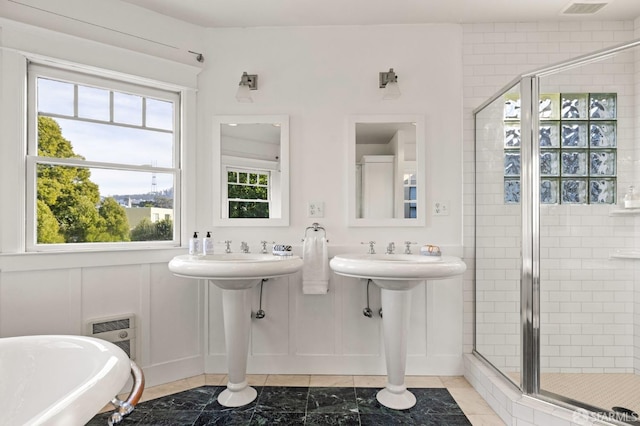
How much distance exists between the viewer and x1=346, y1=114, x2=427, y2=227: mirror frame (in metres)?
2.45

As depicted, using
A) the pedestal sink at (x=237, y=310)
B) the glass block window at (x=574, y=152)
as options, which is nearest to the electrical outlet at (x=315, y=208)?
the pedestal sink at (x=237, y=310)

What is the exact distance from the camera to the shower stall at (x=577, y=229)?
6.15ft

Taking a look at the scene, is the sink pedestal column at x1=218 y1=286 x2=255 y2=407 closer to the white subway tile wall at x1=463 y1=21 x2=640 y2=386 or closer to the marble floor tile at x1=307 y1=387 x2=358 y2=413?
the marble floor tile at x1=307 y1=387 x2=358 y2=413

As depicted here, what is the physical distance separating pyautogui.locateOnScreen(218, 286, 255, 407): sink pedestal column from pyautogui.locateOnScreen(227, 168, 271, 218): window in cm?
61

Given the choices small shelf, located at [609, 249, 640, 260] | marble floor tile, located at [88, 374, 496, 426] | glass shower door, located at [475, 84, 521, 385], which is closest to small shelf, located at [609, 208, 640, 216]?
small shelf, located at [609, 249, 640, 260]

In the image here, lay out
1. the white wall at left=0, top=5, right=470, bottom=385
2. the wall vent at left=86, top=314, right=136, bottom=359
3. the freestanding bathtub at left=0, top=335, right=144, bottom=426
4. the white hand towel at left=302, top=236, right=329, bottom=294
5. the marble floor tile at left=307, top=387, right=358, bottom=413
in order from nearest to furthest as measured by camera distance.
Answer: the freestanding bathtub at left=0, top=335, right=144, bottom=426 < the marble floor tile at left=307, top=387, right=358, bottom=413 < the wall vent at left=86, top=314, right=136, bottom=359 < the white hand towel at left=302, top=236, right=329, bottom=294 < the white wall at left=0, top=5, right=470, bottom=385

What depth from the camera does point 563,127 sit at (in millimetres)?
1925

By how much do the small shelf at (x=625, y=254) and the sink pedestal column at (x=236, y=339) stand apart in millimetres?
2109

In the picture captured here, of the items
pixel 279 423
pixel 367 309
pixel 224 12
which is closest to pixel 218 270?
pixel 279 423

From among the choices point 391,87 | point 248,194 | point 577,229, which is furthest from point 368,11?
point 577,229

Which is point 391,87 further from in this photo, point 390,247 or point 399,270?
point 399,270

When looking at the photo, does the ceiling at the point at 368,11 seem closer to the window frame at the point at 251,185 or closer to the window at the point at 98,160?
the window at the point at 98,160

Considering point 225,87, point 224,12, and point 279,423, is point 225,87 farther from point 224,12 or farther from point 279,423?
point 279,423

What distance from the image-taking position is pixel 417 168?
2453mm
